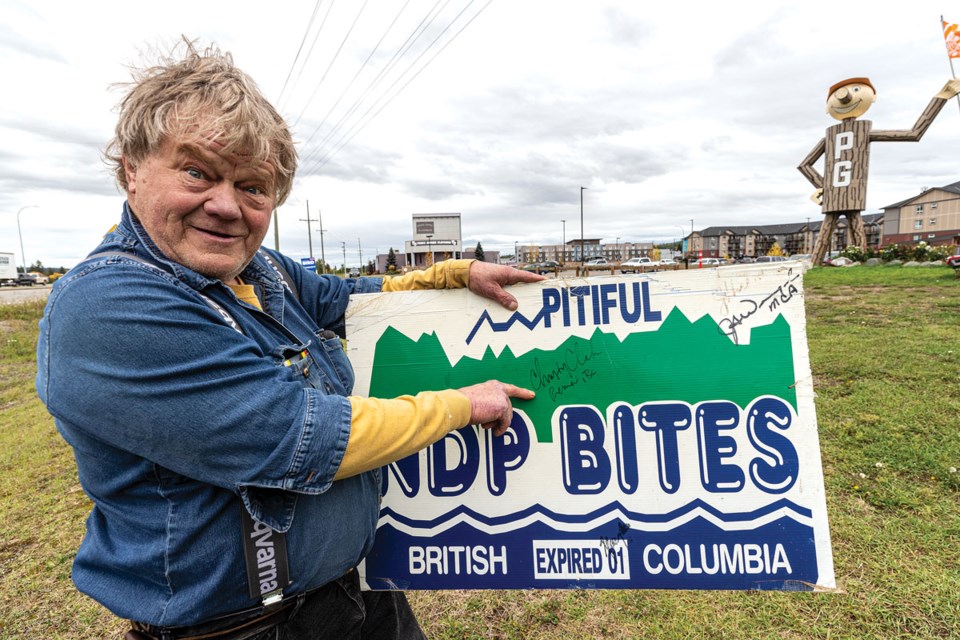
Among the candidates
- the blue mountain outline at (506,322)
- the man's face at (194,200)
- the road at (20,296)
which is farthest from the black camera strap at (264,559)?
the road at (20,296)

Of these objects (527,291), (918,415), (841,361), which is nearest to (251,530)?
(527,291)

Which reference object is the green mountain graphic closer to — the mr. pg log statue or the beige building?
the mr. pg log statue

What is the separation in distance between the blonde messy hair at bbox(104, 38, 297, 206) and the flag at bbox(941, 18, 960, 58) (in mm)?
15492

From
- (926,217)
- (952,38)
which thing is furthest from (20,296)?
(926,217)

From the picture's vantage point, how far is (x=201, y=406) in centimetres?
98

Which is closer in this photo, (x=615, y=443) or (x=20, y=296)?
(x=615, y=443)

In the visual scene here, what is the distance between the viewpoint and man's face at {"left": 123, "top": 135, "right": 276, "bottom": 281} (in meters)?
1.13

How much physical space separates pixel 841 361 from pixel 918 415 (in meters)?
1.65

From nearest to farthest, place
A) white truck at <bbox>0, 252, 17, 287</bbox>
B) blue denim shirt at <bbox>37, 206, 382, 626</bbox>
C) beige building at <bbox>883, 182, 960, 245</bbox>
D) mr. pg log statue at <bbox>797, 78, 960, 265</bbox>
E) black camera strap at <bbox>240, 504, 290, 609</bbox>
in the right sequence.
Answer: blue denim shirt at <bbox>37, 206, 382, 626</bbox>
black camera strap at <bbox>240, 504, 290, 609</bbox>
mr. pg log statue at <bbox>797, 78, 960, 265</bbox>
white truck at <bbox>0, 252, 17, 287</bbox>
beige building at <bbox>883, 182, 960, 245</bbox>

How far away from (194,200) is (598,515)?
5.07 ft
